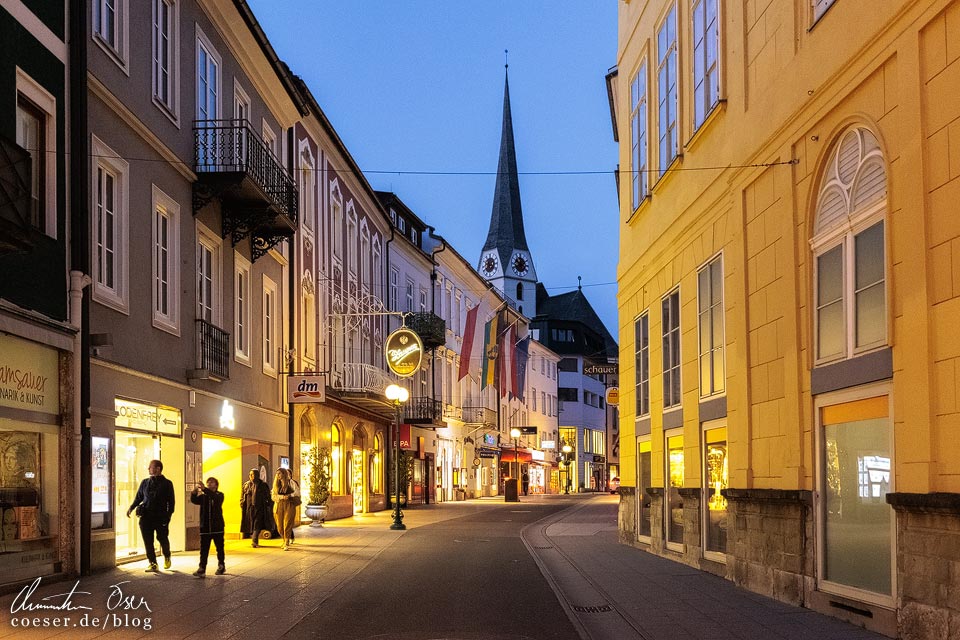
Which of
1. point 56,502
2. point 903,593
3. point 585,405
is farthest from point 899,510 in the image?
point 585,405

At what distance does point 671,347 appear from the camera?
65.9ft

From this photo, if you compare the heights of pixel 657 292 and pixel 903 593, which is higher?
pixel 657 292

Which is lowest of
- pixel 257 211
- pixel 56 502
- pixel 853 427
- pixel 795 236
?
pixel 56 502

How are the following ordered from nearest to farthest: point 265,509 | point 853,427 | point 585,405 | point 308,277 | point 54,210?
point 853,427, point 54,210, point 265,509, point 308,277, point 585,405

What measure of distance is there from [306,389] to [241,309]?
3850 mm

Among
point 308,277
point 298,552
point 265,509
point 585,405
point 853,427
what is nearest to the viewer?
point 853,427

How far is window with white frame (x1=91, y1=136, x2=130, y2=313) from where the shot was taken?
54.1 ft

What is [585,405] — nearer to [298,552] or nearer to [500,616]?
[298,552]

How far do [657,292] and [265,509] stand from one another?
28.6 feet

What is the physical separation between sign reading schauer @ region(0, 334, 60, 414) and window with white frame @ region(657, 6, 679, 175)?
10616mm

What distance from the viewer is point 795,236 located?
504 inches

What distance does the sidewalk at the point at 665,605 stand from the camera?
35.0 feet

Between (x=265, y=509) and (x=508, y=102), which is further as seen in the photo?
(x=508, y=102)

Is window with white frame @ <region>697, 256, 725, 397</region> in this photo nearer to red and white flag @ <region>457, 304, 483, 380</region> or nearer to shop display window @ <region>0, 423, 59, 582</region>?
shop display window @ <region>0, 423, 59, 582</region>
